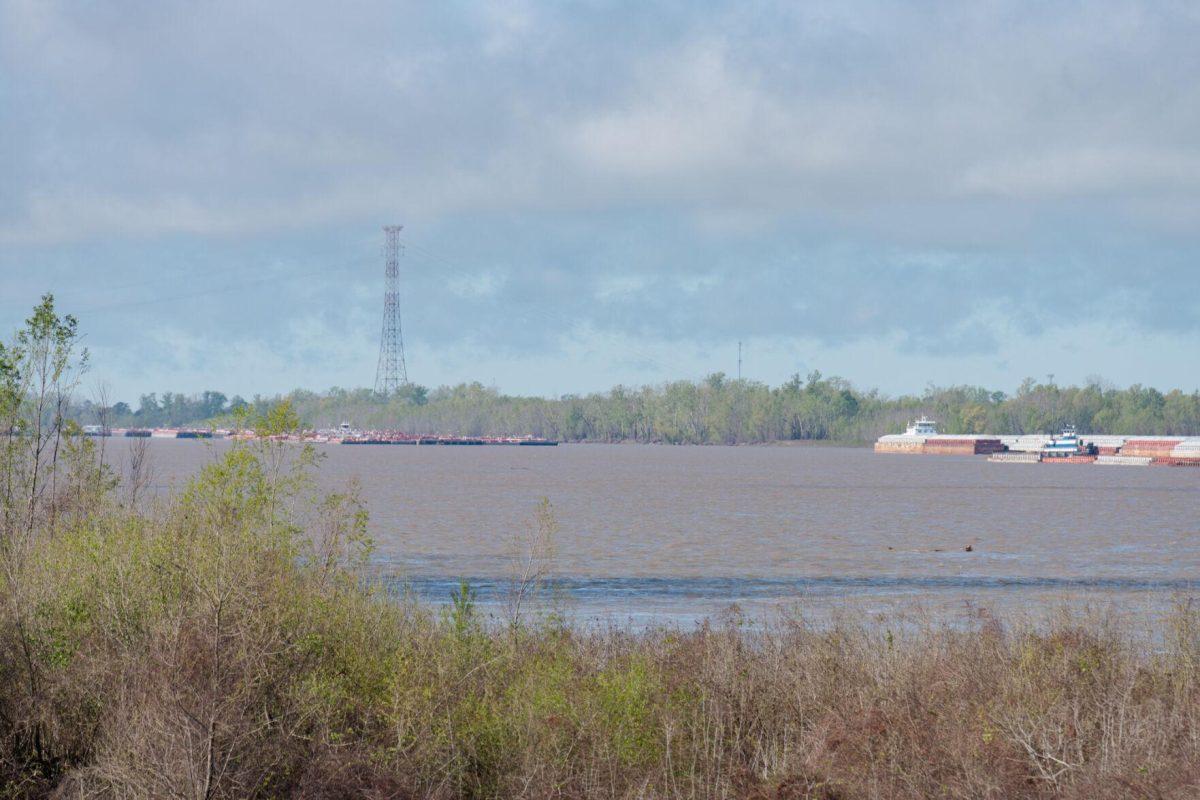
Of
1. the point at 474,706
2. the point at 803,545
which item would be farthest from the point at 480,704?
the point at 803,545

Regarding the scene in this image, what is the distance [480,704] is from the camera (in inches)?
613

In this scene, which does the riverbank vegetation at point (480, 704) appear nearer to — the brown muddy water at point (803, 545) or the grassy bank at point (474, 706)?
the grassy bank at point (474, 706)

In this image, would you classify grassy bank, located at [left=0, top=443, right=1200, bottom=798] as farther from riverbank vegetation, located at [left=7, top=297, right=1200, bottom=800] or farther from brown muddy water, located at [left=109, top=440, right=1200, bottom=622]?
brown muddy water, located at [left=109, top=440, right=1200, bottom=622]

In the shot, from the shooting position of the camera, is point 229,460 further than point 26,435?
No

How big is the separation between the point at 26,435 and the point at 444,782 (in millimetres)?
17700

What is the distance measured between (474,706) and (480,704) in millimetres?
297

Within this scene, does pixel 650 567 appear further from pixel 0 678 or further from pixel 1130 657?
pixel 0 678

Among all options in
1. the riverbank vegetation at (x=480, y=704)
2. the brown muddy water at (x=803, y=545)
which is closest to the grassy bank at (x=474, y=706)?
the riverbank vegetation at (x=480, y=704)

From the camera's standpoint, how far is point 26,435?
1086 inches

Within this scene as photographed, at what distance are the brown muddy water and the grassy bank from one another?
6849mm

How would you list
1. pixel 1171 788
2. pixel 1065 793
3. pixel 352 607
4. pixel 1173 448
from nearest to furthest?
pixel 1171 788 → pixel 1065 793 → pixel 352 607 → pixel 1173 448

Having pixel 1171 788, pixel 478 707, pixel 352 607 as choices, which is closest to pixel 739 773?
pixel 478 707

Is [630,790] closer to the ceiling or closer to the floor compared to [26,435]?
closer to the floor

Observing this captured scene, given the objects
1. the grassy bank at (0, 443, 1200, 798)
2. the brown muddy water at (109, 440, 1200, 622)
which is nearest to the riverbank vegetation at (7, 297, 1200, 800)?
the grassy bank at (0, 443, 1200, 798)
